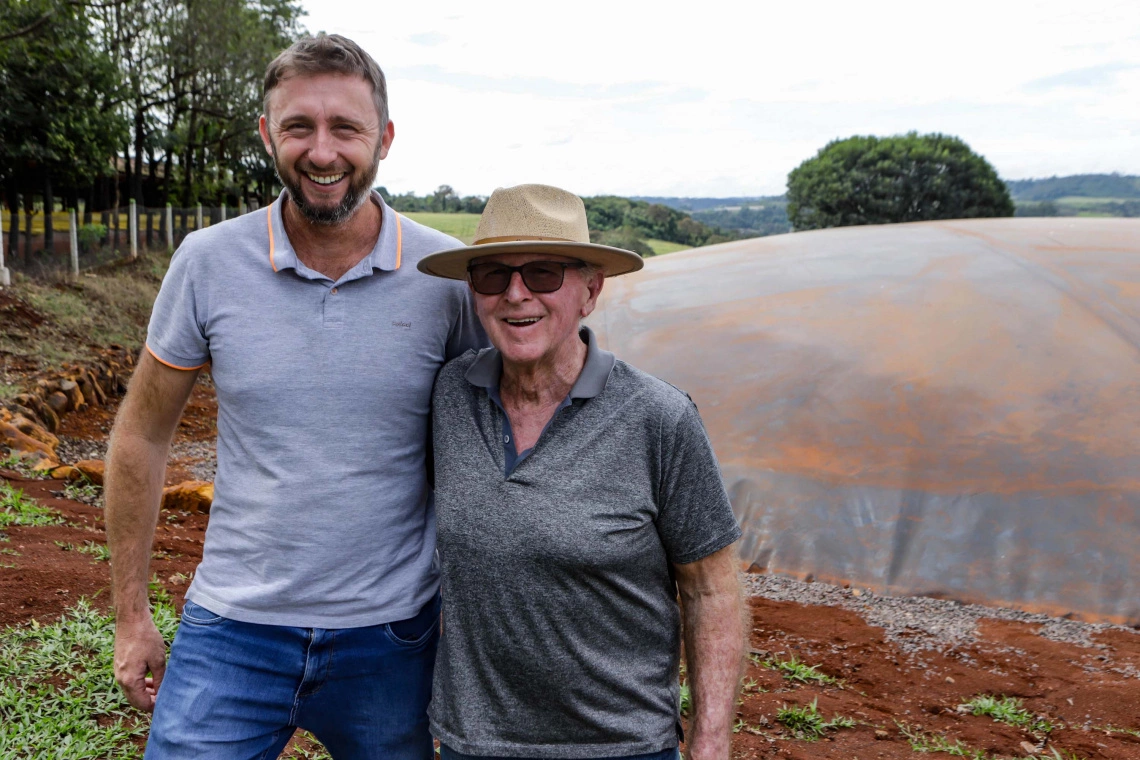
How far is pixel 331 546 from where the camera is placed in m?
1.83

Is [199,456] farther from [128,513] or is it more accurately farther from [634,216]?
[634,216]

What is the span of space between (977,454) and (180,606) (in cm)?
Result: 395

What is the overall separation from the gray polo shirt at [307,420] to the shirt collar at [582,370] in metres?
0.13

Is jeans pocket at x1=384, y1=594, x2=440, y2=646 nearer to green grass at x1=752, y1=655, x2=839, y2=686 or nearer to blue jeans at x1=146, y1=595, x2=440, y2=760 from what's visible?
blue jeans at x1=146, y1=595, x2=440, y2=760

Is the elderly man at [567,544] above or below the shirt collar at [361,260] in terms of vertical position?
below

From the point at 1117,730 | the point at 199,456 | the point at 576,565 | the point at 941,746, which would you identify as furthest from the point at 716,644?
the point at 199,456

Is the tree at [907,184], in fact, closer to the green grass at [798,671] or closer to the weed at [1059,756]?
the green grass at [798,671]

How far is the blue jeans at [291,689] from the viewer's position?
5.79 ft

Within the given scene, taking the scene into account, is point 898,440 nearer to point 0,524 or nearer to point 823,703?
point 823,703

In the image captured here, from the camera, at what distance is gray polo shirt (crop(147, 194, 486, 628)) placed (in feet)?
5.99

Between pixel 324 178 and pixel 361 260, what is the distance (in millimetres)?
178

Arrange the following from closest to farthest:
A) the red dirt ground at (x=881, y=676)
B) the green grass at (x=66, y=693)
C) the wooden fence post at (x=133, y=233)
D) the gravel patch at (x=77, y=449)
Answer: the green grass at (x=66, y=693) < the red dirt ground at (x=881, y=676) < the gravel patch at (x=77, y=449) < the wooden fence post at (x=133, y=233)

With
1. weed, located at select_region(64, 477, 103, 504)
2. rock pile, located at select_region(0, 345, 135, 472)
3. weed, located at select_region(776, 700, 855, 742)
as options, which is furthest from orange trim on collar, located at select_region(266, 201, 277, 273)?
rock pile, located at select_region(0, 345, 135, 472)

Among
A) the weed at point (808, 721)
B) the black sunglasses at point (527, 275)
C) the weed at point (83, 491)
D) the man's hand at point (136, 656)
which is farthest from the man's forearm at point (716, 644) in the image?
the weed at point (83, 491)
